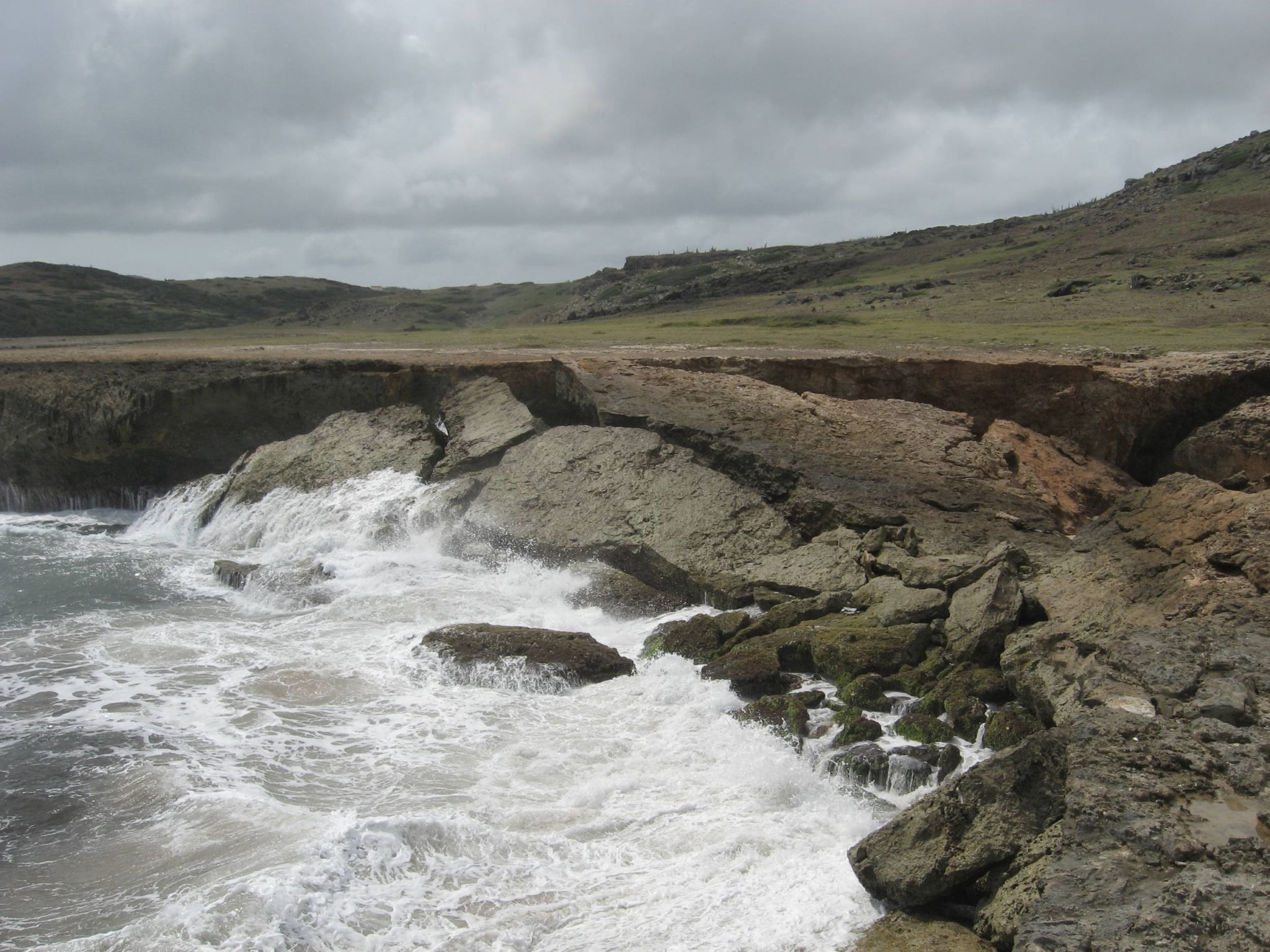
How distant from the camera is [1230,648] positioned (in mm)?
7363

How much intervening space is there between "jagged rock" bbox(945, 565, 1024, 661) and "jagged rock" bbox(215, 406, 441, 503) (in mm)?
10456

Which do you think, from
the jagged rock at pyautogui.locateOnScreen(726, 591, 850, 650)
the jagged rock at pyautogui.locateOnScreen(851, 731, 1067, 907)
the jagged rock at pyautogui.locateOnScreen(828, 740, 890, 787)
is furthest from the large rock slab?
the jagged rock at pyautogui.locateOnScreen(851, 731, 1067, 907)

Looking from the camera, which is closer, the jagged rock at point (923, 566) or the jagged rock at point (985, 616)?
the jagged rock at point (985, 616)

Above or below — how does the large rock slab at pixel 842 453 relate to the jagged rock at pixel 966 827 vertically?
above

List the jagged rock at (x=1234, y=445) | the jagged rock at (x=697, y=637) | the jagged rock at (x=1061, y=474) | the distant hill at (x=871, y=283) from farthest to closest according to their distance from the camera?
the distant hill at (x=871, y=283) < the jagged rock at (x=1061, y=474) < the jagged rock at (x=1234, y=445) < the jagged rock at (x=697, y=637)

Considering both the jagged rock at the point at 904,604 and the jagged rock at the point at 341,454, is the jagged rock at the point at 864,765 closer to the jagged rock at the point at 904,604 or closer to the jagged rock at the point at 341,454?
the jagged rock at the point at 904,604

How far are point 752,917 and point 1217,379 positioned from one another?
13.0 meters

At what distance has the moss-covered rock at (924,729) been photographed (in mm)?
8617

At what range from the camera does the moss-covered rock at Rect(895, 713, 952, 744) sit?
8.62 metres

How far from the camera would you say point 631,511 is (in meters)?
14.5

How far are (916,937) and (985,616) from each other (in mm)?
4482

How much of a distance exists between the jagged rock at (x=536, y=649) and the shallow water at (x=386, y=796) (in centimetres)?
29

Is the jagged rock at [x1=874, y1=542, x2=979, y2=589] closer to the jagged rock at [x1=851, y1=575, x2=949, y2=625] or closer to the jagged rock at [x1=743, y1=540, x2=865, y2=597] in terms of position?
the jagged rock at [x1=851, y1=575, x2=949, y2=625]

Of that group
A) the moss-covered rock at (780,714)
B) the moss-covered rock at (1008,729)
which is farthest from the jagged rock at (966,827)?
the moss-covered rock at (780,714)
